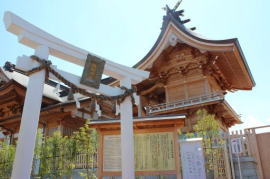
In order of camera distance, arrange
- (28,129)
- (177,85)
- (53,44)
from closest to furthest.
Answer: (28,129), (53,44), (177,85)

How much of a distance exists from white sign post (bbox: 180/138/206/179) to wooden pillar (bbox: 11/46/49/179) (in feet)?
11.6

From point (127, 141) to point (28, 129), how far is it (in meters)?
2.40

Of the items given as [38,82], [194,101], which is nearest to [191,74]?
[194,101]

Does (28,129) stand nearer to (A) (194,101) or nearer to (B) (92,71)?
(B) (92,71)

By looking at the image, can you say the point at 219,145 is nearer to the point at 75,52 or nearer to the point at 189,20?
the point at 75,52

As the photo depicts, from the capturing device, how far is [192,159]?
19.6ft

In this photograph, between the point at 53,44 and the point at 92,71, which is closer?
the point at 53,44

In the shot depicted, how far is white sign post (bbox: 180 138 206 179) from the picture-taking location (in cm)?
583

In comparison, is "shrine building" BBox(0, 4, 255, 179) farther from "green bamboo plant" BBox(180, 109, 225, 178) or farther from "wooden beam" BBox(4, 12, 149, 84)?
"wooden beam" BBox(4, 12, 149, 84)

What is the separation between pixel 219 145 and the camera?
7879 mm

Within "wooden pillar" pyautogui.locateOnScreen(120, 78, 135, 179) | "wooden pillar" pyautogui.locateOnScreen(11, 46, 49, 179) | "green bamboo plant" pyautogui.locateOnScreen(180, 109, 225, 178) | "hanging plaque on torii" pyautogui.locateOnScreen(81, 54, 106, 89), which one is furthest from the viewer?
"green bamboo plant" pyautogui.locateOnScreen(180, 109, 225, 178)

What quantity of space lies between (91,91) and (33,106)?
187 cm

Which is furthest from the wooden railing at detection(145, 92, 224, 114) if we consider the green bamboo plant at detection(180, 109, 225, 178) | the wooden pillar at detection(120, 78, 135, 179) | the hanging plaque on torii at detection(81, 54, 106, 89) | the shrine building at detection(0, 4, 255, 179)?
the hanging plaque on torii at detection(81, 54, 106, 89)

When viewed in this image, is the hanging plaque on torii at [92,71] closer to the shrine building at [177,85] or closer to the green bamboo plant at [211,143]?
the green bamboo plant at [211,143]
